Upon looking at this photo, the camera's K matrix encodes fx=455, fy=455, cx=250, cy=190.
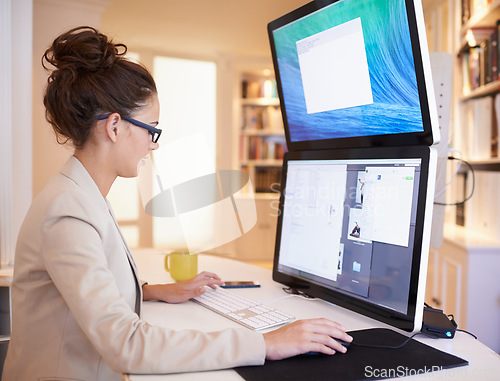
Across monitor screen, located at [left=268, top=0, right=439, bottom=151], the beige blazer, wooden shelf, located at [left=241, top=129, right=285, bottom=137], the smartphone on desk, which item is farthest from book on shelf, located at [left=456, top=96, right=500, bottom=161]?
wooden shelf, located at [left=241, top=129, right=285, bottom=137]

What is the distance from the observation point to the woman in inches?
30.7

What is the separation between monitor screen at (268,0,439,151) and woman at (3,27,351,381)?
0.47m

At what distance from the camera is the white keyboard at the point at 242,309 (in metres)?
1.02

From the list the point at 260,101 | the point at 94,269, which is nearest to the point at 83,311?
the point at 94,269

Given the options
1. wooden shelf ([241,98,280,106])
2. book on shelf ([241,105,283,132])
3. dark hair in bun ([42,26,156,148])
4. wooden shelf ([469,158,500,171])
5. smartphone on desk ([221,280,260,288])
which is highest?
wooden shelf ([241,98,280,106])

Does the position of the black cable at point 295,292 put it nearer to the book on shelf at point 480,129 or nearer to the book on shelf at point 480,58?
the book on shelf at point 480,129

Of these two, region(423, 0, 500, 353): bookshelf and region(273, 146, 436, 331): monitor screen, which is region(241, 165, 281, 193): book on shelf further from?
region(273, 146, 436, 331): monitor screen

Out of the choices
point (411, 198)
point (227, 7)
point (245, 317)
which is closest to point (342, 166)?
point (411, 198)

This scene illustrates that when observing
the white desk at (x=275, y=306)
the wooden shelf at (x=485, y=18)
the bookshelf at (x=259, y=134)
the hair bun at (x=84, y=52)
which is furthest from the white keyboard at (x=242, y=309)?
the bookshelf at (x=259, y=134)

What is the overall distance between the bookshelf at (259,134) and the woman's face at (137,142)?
16.0 ft

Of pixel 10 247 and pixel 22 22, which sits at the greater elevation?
pixel 22 22

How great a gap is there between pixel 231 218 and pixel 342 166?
898 mm

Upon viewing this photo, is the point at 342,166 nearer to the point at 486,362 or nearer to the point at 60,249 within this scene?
the point at 486,362

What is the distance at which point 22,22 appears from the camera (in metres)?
2.27
